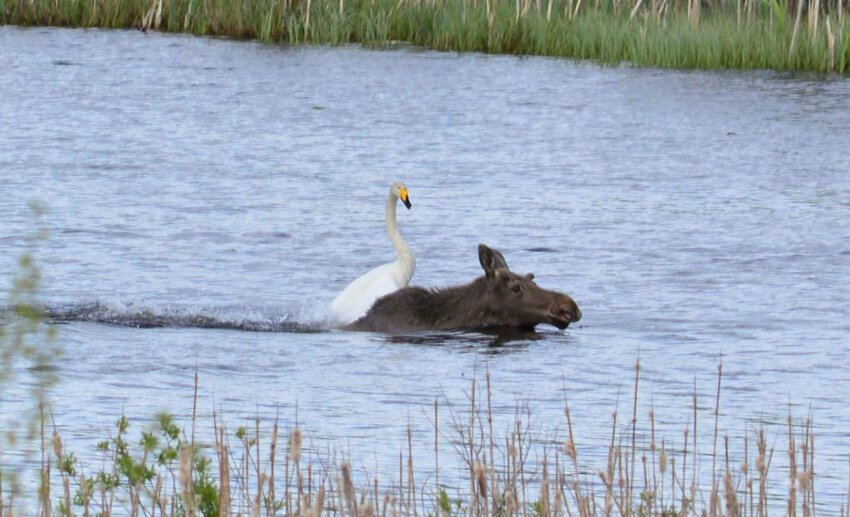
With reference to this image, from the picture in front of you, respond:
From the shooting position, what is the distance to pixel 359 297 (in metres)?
12.1

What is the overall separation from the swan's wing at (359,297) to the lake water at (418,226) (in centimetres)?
21

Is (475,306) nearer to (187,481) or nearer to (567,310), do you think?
(567,310)

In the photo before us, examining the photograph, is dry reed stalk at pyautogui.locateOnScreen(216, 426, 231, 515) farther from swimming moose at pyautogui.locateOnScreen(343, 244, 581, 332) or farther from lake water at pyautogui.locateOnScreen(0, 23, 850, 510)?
swimming moose at pyautogui.locateOnScreen(343, 244, 581, 332)

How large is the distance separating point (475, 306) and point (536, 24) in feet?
57.3

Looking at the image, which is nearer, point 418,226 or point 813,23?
point 418,226

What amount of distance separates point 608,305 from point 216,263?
10.8 feet

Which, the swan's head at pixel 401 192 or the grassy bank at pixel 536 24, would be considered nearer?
the swan's head at pixel 401 192

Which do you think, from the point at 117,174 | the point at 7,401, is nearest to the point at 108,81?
the point at 117,174

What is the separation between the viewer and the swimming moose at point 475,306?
39.7 ft

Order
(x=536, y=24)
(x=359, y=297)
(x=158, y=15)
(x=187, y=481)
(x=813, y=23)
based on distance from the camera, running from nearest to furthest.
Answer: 1. (x=187, y=481)
2. (x=359, y=297)
3. (x=813, y=23)
4. (x=536, y=24)
5. (x=158, y=15)

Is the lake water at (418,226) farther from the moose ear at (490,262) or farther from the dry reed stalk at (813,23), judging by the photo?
the dry reed stalk at (813,23)

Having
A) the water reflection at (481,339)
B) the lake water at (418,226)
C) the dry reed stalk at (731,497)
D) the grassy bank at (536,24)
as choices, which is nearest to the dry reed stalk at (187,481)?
the dry reed stalk at (731,497)

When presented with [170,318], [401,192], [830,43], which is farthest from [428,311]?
[830,43]

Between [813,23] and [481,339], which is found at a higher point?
[813,23]
